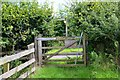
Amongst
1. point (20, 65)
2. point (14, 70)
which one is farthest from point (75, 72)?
point (14, 70)

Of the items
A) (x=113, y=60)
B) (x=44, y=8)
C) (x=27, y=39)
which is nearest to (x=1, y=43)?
(x=27, y=39)

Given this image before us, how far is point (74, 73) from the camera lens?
3.18 m

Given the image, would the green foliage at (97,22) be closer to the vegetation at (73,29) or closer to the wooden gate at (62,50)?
the vegetation at (73,29)

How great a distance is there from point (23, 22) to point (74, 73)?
97 centimetres

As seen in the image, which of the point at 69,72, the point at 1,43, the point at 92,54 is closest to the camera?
the point at 1,43

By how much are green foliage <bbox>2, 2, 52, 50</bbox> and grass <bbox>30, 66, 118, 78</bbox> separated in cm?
47

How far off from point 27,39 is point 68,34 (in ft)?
1.92

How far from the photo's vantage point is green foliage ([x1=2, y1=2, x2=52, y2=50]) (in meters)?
3.19

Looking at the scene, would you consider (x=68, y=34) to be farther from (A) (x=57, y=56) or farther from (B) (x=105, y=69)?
(B) (x=105, y=69)

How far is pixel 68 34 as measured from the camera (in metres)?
3.55

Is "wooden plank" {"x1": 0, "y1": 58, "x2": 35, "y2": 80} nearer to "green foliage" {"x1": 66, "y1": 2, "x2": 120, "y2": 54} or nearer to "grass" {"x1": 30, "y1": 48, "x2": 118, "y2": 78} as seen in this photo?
"grass" {"x1": 30, "y1": 48, "x2": 118, "y2": 78}

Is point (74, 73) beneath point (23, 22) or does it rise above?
beneath

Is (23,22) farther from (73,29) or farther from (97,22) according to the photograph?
(97,22)

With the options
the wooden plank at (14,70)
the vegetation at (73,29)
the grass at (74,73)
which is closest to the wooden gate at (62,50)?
the vegetation at (73,29)
